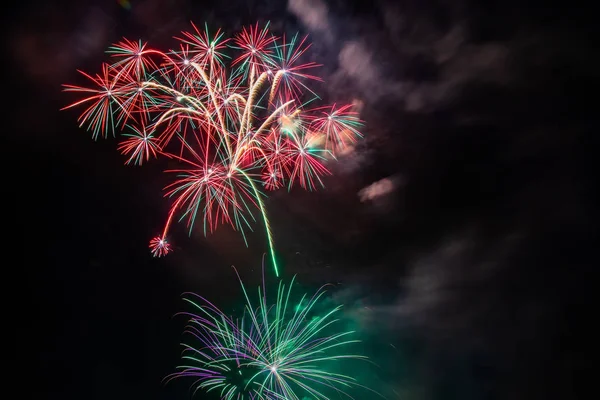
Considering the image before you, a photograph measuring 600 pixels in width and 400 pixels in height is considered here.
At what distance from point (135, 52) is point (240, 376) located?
49.3 ft

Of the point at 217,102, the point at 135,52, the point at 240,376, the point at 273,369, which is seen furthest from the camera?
the point at 240,376

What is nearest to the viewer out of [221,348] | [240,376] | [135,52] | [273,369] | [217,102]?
[135,52]

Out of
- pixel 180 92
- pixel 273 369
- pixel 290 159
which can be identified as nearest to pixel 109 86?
pixel 180 92

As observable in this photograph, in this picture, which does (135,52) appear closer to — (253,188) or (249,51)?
(249,51)

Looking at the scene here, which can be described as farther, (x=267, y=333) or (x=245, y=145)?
(x=267, y=333)

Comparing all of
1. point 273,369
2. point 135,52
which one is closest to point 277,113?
point 135,52

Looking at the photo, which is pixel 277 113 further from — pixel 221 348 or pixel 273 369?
pixel 273 369

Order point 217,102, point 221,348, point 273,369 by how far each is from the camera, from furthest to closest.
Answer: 1. point 273,369
2. point 221,348
3. point 217,102

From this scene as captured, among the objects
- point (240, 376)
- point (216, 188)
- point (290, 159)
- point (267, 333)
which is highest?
point (290, 159)

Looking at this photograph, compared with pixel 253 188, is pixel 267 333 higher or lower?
lower

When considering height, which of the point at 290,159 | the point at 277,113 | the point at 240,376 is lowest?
the point at 240,376

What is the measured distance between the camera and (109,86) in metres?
11.1

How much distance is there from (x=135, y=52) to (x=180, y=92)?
1747 mm

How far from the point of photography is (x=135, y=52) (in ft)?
36.0
